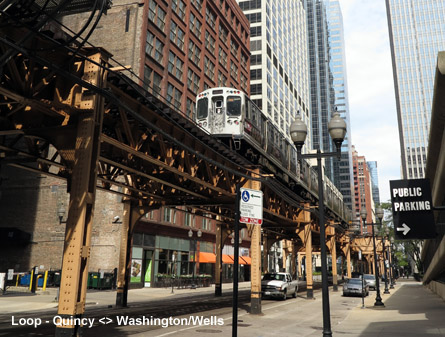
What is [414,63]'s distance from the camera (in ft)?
613

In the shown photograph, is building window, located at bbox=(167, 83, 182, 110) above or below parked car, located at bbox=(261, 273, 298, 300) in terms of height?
above

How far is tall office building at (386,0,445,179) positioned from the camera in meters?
178

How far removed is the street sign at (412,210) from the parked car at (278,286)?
73.5 feet

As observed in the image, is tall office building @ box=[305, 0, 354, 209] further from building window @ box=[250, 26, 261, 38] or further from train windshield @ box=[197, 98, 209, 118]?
train windshield @ box=[197, 98, 209, 118]

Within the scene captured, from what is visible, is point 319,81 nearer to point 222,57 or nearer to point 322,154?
point 222,57

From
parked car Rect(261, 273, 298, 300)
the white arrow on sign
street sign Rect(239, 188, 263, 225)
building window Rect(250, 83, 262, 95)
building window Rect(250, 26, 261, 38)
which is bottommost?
parked car Rect(261, 273, 298, 300)

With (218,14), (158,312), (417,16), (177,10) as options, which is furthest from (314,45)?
(158,312)

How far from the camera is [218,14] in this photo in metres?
61.8

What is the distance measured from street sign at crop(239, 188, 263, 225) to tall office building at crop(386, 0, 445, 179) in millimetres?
179840

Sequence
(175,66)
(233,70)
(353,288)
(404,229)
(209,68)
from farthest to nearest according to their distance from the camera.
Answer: (233,70) < (209,68) < (175,66) < (353,288) < (404,229)

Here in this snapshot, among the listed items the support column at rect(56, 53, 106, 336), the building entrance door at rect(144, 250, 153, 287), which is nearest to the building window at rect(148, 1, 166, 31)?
the building entrance door at rect(144, 250, 153, 287)

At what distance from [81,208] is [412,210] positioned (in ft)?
26.6

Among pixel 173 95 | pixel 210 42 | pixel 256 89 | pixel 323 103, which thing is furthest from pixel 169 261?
pixel 323 103

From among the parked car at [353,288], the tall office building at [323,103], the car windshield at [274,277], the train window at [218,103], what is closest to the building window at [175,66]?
the train window at [218,103]
